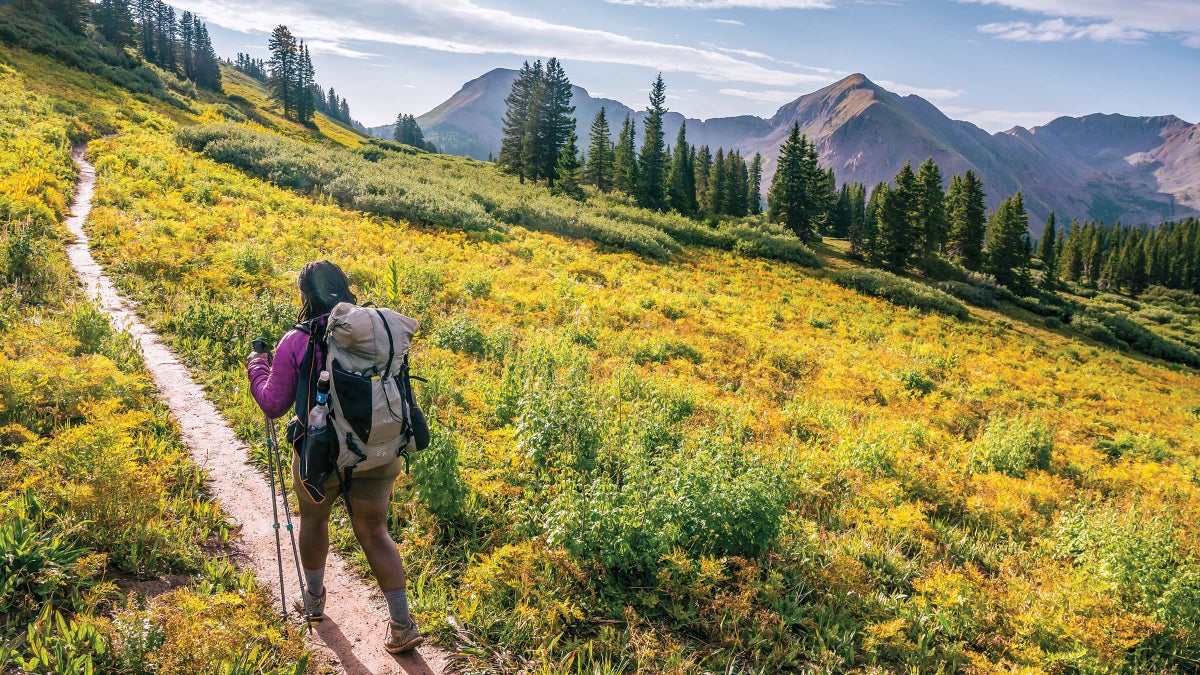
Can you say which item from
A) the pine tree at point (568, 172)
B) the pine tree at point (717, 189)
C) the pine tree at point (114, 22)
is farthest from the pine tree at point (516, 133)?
the pine tree at point (114, 22)

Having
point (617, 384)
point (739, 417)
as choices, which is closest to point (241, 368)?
point (617, 384)

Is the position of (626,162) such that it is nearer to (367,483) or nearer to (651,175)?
(651,175)

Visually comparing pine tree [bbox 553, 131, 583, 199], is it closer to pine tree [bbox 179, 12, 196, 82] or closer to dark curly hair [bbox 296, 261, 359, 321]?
dark curly hair [bbox 296, 261, 359, 321]

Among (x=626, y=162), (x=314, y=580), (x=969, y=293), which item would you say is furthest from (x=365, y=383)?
(x=626, y=162)

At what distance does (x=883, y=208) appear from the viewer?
54688mm

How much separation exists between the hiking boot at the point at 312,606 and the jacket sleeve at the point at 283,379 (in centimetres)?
167

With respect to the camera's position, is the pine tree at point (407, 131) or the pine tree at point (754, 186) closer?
Result: the pine tree at point (754, 186)

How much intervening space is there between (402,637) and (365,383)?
2.10m

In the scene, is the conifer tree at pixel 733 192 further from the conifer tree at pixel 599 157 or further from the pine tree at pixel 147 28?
the pine tree at pixel 147 28

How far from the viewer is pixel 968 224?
64.4 m

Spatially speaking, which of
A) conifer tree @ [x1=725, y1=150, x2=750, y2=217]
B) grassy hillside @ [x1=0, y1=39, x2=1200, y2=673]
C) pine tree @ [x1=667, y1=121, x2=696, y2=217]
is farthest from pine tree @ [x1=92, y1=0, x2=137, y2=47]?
conifer tree @ [x1=725, y1=150, x2=750, y2=217]

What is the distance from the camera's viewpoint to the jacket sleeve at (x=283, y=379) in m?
4.02

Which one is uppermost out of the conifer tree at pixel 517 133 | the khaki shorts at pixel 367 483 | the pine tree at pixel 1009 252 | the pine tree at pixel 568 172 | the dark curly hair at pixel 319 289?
the conifer tree at pixel 517 133

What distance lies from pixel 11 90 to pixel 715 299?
34.5 meters
